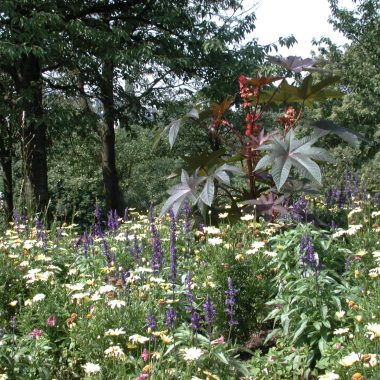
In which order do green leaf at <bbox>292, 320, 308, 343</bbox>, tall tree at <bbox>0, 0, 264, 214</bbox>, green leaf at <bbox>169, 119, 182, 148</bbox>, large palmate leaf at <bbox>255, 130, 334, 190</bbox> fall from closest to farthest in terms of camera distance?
1. green leaf at <bbox>292, 320, 308, 343</bbox>
2. large palmate leaf at <bbox>255, 130, 334, 190</bbox>
3. green leaf at <bbox>169, 119, 182, 148</bbox>
4. tall tree at <bbox>0, 0, 264, 214</bbox>

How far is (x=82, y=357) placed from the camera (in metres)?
2.75

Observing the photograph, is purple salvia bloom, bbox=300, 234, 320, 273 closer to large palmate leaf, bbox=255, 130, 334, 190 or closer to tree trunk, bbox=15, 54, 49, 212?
large palmate leaf, bbox=255, 130, 334, 190

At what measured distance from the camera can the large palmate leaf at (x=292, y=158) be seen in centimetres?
338

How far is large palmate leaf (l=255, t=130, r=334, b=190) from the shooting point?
3385 mm

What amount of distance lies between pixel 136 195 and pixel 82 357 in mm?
15394

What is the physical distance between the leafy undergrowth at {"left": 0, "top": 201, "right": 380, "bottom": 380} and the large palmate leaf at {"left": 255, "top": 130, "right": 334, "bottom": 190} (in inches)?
14.9

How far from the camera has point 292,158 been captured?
11.5ft

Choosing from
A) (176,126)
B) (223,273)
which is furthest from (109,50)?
(223,273)

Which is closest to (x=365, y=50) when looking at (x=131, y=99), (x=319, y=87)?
(x=131, y=99)

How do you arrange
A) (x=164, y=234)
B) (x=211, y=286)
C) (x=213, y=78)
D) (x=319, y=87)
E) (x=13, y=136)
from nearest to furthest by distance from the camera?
1. (x=211, y=286)
2. (x=319, y=87)
3. (x=164, y=234)
4. (x=13, y=136)
5. (x=213, y=78)

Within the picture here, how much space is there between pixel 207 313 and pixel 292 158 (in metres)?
1.51

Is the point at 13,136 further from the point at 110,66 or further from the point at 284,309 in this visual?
the point at 284,309

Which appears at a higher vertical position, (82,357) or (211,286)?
(211,286)

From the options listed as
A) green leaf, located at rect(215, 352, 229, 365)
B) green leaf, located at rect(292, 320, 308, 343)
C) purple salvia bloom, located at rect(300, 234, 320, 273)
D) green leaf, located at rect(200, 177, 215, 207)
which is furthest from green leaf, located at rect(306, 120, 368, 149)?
green leaf, located at rect(215, 352, 229, 365)
